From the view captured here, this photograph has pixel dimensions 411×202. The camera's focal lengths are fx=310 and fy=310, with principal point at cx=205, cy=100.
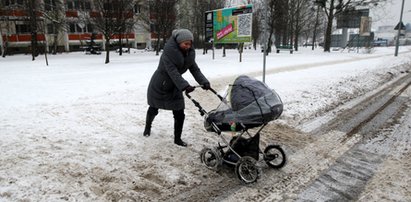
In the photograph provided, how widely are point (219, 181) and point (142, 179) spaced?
96 cm

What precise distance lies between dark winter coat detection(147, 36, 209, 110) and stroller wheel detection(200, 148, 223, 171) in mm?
835

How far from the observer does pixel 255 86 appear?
3752 mm

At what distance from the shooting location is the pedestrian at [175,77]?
13.9ft

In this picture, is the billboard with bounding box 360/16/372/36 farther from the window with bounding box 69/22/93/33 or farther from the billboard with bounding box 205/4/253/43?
the window with bounding box 69/22/93/33

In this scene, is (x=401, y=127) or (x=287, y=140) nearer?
(x=287, y=140)

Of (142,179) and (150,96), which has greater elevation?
(150,96)

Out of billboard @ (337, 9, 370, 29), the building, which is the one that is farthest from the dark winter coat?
billboard @ (337, 9, 370, 29)

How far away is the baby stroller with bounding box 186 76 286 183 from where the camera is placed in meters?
3.60

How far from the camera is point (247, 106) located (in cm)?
361

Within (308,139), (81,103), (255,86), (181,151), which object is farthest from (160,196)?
(81,103)

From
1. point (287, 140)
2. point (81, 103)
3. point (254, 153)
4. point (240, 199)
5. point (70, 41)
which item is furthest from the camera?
point (70, 41)

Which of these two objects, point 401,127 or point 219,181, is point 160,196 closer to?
point 219,181

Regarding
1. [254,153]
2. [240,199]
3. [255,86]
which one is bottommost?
[240,199]

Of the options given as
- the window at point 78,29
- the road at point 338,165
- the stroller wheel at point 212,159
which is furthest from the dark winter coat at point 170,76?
the window at point 78,29
